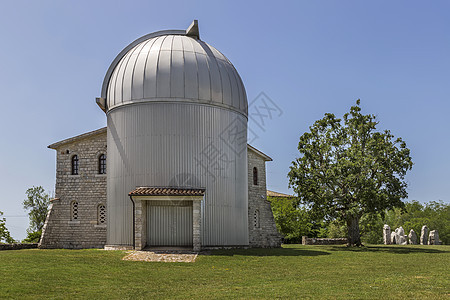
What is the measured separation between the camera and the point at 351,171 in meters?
26.6

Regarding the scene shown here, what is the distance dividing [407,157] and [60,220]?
71.7ft

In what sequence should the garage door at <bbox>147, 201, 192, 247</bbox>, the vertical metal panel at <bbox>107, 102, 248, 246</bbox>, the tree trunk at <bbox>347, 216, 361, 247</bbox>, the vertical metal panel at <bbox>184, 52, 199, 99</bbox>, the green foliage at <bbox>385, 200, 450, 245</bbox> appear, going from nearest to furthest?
the garage door at <bbox>147, 201, 192, 247</bbox>
the vertical metal panel at <bbox>107, 102, 248, 246</bbox>
the vertical metal panel at <bbox>184, 52, 199, 99</bbox>
the tree trunk at <bbox>347, 216, 361, 247</bbox>
the green foliage at <bbox>385, 200, 450, 245</bbox>

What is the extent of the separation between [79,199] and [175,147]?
29.8 ft

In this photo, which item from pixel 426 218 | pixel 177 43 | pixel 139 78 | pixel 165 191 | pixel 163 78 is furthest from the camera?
pixel 426 218

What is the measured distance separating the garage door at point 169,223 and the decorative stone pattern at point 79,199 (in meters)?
6.47

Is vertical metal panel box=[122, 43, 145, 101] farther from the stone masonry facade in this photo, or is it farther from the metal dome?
the stone masonry facade

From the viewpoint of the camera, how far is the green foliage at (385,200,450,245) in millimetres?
46800

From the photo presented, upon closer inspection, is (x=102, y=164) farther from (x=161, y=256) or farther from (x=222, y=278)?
(x=222, y=278)

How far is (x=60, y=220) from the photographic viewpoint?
28.5 meters

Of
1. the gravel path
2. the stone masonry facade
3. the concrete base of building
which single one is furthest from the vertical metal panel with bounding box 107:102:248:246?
the stone masonry facade

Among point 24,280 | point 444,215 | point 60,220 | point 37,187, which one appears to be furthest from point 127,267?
point 37,187

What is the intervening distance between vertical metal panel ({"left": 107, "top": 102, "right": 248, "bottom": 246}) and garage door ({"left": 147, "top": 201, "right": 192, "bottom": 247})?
Answer: 3.14 ft

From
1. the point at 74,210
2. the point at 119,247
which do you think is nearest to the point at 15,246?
the point at 74,210

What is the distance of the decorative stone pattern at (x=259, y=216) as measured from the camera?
3097cm
